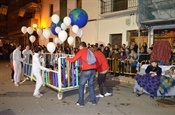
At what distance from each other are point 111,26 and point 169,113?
32.8 feet

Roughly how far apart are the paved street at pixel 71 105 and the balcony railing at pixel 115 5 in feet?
24.0

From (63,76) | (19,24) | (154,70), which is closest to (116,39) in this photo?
(154,70)

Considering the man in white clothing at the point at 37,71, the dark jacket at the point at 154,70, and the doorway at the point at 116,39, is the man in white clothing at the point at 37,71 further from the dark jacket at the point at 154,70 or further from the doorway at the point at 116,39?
the doorway at the point at 116,39

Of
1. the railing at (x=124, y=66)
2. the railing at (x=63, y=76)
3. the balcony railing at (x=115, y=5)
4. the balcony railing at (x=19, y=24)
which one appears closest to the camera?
the railing at (x=63, y=76)

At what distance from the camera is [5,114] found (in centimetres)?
557

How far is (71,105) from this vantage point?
643 centimetres

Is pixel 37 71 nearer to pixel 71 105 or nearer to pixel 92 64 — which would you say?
pixel 71 105

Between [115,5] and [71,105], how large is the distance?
10222mm

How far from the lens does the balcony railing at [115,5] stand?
13666 millimetres

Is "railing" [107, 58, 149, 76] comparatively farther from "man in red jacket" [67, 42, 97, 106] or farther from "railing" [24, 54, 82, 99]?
"man in red jacket" [67, 42, 97, 106]

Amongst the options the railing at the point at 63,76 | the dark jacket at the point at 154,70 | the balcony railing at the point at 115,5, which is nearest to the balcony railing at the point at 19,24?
the balcony railing at the point at 115,5

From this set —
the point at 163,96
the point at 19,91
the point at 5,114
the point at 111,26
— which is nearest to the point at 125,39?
the point at 111,26

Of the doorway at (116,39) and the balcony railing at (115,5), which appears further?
the doorway at (116,39)

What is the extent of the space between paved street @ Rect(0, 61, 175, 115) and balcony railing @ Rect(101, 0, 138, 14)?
7302mm
